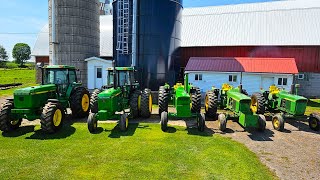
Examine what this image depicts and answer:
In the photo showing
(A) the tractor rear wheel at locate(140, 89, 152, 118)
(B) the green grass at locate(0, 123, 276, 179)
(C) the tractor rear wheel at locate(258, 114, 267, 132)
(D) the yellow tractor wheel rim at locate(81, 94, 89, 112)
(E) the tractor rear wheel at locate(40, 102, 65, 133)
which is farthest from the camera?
(D) the yellow tractor wheel rim at locate(81, 94, 89, 112)

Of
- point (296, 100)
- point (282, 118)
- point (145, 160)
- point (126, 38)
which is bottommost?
point (145, 160)

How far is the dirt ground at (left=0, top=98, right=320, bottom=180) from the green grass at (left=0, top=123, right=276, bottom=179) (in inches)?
20.8

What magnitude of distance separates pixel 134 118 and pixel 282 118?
7592mm

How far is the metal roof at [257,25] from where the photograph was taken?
26.2 meters

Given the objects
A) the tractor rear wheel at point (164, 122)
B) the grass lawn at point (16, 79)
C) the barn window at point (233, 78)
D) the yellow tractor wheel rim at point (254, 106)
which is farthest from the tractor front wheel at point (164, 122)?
the grass lawn at point (16, 79)

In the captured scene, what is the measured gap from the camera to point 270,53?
1013 inches

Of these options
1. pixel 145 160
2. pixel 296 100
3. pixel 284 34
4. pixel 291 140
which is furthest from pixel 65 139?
pixel 284 34

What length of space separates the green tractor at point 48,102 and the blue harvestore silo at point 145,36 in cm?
664

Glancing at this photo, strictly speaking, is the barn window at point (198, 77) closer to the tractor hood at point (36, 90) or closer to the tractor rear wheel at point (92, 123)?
the tractor hood at point (36, 90)

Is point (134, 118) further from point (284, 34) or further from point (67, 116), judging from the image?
point (284, 34)

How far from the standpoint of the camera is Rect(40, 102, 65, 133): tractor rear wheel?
401 inches

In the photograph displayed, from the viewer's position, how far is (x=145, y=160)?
8062 mm

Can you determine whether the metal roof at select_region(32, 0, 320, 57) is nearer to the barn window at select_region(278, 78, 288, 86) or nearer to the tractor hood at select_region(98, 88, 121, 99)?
the barn window at select_region(278, 78, 288, 86)

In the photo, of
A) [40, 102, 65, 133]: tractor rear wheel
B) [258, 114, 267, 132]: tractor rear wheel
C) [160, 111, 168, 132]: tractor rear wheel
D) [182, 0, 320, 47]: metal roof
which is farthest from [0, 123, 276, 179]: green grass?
[182, 0, 320, 47]: metal roof
